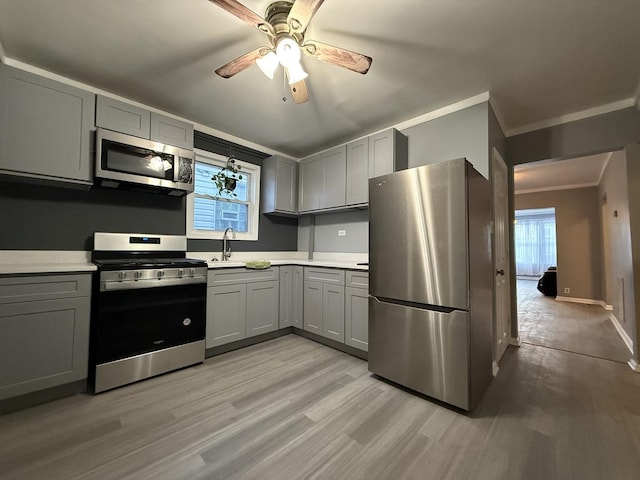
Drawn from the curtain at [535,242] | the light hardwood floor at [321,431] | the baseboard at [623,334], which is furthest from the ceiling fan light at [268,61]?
the curtain at [535,242]

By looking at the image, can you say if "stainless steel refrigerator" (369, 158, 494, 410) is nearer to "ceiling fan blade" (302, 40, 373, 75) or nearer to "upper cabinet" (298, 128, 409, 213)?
"upper cabinet" (298, 128, 409, 213)

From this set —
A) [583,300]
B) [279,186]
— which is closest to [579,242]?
A: [583,300]

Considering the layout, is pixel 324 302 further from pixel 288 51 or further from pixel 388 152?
pixel 288 51

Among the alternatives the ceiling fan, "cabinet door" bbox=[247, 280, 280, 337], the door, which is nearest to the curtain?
the door

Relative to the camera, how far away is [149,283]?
2.20 metres

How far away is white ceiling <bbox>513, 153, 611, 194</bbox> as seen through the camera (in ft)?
14.0

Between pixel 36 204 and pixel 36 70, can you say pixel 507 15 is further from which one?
pixel 36 204

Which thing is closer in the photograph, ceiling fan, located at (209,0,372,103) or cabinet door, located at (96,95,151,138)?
ceiling fan, located at (209,0,372,103)

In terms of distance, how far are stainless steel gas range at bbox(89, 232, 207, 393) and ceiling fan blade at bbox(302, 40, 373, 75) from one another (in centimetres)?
197

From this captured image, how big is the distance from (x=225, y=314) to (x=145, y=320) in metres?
0.72

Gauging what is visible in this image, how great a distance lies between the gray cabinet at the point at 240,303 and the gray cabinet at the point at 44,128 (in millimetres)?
1413

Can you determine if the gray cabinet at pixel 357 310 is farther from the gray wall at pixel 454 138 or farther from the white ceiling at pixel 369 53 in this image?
the white ceiling at pixel 369 53

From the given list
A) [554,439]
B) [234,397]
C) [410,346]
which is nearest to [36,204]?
[234,397]

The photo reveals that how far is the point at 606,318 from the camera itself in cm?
429
